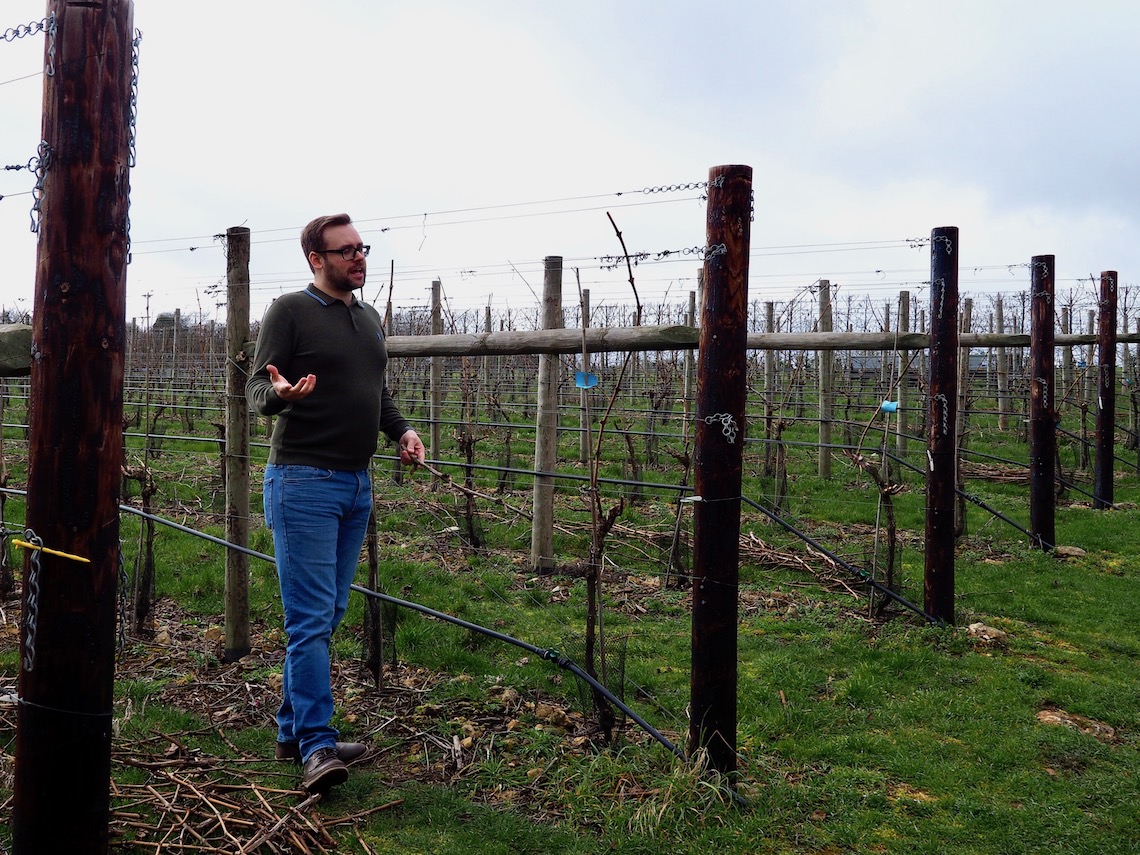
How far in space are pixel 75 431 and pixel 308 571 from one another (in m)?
1.06

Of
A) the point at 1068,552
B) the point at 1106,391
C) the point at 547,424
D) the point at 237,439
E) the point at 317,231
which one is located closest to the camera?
the point at 317,231

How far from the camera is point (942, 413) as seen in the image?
5129mm

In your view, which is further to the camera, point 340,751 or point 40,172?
point 340,751

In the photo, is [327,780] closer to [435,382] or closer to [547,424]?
[547,424]

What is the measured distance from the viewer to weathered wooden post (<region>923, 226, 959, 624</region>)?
5.11 m

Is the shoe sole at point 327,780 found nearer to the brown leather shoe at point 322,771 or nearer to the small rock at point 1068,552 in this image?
the brown leather shoe at point 322,771

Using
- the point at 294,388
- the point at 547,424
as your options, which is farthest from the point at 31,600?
the point at 547,424

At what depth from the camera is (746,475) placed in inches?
414

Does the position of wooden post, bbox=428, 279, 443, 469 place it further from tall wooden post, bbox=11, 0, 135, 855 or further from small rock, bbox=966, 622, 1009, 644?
tall wooden post, bbox=11, 0, 135, 855

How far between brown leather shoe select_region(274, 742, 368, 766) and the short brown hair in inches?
68.5

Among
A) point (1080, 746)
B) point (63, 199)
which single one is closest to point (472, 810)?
point (63, 199)

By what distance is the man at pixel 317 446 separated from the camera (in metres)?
2.95

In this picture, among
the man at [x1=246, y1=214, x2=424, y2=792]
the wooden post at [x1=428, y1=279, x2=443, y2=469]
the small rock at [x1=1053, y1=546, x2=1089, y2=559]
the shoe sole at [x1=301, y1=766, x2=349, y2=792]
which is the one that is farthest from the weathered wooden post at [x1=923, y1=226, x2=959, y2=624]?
the wooden post at [x1=428, y1=279, x2=443, y2=469]

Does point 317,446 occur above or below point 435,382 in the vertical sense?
below
